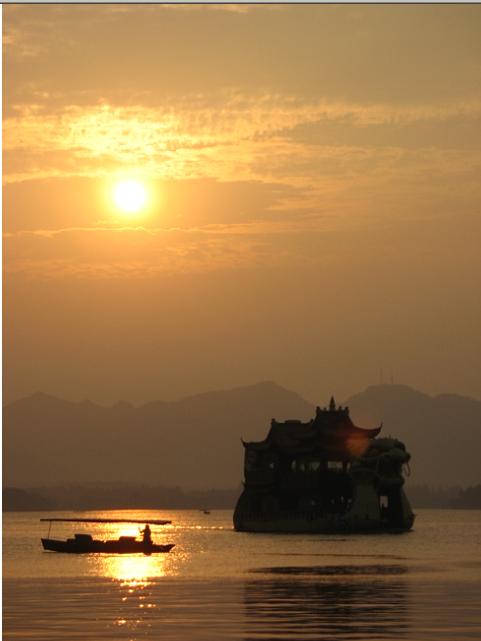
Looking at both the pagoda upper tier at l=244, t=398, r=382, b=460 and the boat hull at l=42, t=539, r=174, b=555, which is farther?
the pagoda upper tier at l=244, t=398, r=382, b=460

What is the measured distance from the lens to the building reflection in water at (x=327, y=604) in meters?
30.0

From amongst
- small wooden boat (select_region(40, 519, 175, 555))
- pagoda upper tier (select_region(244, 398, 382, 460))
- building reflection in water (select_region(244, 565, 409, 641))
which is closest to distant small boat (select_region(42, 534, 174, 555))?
small wooden boat (select_region(40, 519, 175, 555))

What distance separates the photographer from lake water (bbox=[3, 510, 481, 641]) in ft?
100

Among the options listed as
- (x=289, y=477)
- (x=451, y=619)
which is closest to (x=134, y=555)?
(x=289, y=477)

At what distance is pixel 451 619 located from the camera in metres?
33.8

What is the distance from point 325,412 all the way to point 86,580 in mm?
44150

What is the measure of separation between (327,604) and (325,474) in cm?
5631

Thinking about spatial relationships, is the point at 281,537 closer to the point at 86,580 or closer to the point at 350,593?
the point at 86,580

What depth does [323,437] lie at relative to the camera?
303 ft

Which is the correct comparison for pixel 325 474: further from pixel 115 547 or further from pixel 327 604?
pixel 327 604

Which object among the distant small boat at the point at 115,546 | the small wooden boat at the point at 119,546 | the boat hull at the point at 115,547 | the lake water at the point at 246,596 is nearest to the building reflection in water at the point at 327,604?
the lake water at the point at 246,596

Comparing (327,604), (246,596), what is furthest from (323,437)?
(327,604)

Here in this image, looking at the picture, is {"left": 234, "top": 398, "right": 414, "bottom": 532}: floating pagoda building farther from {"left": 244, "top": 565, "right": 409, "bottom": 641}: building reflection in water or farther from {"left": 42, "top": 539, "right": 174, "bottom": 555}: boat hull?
{"left": 244, "top": 565, "right": 409, "bottom": 641}: building reflection in water

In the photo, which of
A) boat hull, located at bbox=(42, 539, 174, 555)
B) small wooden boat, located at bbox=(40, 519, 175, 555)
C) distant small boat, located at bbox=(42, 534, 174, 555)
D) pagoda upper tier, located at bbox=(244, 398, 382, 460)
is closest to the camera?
small wooden boat, located at bbox=(40, 519, 175, 555)
